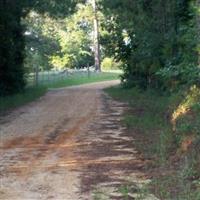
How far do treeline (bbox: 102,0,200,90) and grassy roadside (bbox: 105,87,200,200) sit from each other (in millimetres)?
1425

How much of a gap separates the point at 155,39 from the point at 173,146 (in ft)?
38.7

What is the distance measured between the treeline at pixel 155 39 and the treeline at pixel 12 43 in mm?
5055

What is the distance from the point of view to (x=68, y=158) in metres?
10.8

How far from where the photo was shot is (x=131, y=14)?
2492 cm

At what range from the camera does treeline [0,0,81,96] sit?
27.0 metres

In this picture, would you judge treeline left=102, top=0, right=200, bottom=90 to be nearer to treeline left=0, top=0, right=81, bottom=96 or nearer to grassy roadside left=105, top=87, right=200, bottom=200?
grassy roadside left=105, top=87, right=200, bottom=200

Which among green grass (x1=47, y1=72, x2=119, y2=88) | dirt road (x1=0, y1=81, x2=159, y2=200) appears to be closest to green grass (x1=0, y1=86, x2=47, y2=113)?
dirt road (x1=0, y1=81, x2=159, y2=200)

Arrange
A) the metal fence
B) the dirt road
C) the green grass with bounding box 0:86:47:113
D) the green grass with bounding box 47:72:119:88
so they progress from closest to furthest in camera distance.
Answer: the dirt road, the green grass with bounding box 0:86:47:113, the metal fence, the green grass with bounding box 47:72:119:88

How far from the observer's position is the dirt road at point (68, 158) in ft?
27.2

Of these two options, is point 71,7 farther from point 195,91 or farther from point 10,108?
point 195,91

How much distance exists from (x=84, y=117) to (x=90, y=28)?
5684 cm

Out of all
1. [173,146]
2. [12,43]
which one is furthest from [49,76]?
[173,146]

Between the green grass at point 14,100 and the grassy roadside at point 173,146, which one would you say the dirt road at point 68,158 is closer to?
the grassy roadside at point 173,146

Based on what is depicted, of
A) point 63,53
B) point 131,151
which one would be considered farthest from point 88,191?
point 63,53
